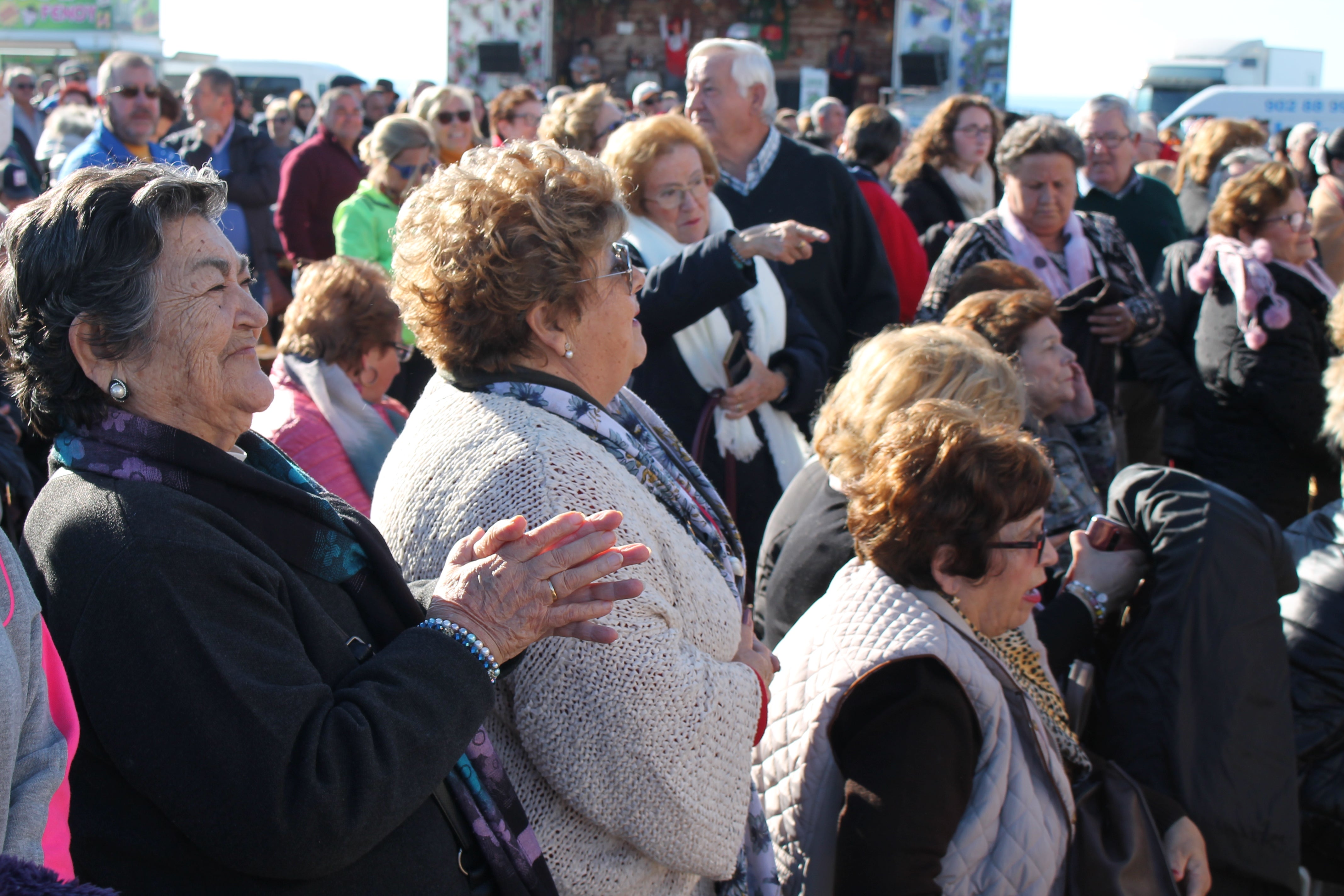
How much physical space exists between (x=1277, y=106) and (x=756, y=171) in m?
13.0

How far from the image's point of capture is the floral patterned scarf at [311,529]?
49.4 inches

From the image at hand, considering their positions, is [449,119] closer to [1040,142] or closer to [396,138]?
[396,138]

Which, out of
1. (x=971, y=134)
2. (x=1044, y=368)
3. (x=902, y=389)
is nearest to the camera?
(x=902, y=389)

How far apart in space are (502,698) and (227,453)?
18.7 inches

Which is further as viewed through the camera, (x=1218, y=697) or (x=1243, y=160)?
(x=1243, y=160)

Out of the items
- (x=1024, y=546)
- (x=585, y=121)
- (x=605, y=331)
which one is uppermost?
(x=585, y=121)

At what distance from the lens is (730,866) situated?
1536 millimetres

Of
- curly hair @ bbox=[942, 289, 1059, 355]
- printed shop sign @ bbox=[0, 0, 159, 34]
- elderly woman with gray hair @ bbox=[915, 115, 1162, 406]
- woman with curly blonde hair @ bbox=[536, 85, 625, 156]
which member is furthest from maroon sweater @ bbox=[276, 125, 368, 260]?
printed shop sign @ bbox=[0, 0, 159, 34]

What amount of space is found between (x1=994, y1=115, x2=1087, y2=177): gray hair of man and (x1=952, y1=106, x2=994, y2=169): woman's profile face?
1.09 metres

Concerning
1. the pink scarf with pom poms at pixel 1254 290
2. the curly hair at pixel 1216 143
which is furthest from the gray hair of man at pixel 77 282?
the curly hair at pixel 1216 143

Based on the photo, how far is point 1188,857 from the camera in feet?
6.41

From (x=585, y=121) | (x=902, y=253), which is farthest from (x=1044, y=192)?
(x=585, y=121)

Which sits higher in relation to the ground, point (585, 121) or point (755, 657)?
point (585, 121)

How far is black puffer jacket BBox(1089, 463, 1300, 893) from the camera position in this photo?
205 centimetres
